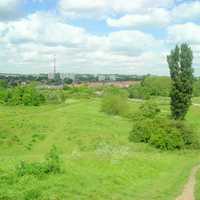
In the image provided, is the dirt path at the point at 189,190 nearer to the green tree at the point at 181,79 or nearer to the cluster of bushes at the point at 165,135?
the cluster of bushes at the point at 165,135

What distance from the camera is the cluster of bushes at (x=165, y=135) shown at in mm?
45219

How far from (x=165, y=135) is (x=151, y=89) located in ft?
379

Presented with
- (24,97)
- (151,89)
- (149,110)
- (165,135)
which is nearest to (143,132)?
(165,135)

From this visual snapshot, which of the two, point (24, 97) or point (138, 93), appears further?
point (138, 93)

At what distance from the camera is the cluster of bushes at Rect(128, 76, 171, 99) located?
151 meters

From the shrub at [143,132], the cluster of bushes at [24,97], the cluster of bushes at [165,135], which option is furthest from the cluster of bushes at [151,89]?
the cluster of bushes at [165,135]

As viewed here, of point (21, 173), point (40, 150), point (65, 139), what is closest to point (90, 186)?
point (21, 173)

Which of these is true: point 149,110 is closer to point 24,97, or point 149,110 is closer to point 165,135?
point 165,135

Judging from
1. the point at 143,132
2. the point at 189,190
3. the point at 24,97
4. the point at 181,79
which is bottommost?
the point at 24,97

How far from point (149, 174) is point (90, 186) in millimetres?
7769

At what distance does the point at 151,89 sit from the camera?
526 feet

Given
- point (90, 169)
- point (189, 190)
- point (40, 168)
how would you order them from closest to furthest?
point (40, 168), point (189, 190), point (90, 169)

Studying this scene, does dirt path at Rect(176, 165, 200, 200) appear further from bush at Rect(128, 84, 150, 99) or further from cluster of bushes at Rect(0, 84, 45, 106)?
bush at Rect(128, 84, 150, 99)

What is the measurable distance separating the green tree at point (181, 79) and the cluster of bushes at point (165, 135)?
1330cm
